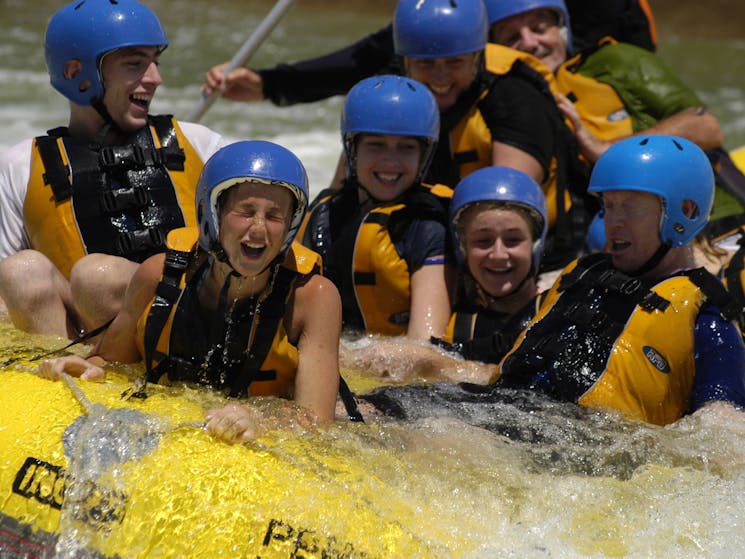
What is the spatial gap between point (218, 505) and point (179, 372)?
0.64m

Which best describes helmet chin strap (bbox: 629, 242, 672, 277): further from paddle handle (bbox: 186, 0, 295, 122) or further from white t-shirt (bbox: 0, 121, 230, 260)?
paddle handle (bbox: 186, 0, 295, 122)

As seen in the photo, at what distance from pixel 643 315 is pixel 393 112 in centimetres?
125

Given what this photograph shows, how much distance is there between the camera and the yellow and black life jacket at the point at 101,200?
3918 millimetres

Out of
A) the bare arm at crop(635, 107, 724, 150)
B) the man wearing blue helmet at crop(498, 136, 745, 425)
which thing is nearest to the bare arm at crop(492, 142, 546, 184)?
the bare arm at crop(635, 107, 724, 150)

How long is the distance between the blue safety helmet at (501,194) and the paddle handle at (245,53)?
180 cm

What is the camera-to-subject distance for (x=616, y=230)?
359cm

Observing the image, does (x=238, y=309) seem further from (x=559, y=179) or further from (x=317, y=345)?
(x=559, y=179)

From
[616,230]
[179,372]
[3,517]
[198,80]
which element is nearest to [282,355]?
[179,372]

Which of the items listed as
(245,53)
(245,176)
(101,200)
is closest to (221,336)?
(245,176)

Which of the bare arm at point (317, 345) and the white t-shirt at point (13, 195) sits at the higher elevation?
the white t-shirt at point (13, 195)

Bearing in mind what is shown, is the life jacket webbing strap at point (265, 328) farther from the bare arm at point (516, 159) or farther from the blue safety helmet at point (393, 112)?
the bare arm at point (516, 159)

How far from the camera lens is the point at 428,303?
165 inches

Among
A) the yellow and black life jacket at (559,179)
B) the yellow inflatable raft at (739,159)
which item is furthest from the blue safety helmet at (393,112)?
the yellow inflatable raft at (739,159)

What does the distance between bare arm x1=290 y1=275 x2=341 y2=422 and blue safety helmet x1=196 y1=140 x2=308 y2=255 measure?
0.16 m
